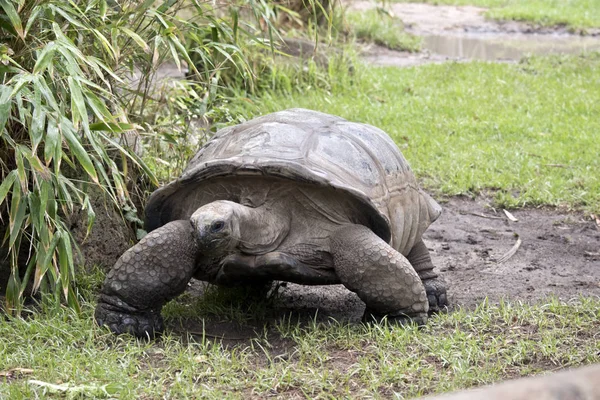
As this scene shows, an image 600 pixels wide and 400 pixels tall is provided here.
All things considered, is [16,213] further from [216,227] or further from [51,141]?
[216,227]

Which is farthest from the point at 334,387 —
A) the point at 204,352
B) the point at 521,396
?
the point at 521,396

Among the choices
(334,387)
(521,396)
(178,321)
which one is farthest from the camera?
(178,321)

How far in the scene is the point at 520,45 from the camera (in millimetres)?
11969

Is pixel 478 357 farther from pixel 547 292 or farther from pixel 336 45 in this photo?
pixel 336 45

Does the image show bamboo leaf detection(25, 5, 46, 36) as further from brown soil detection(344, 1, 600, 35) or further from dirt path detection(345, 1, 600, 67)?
brown soil detection(344, 1, 600, 35)

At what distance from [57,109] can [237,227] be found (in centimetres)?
80

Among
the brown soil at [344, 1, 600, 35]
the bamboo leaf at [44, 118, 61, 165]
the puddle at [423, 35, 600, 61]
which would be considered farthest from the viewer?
the brown soil at [344, 1, 600, 35]

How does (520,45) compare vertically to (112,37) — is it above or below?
below

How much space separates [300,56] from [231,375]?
223 inches

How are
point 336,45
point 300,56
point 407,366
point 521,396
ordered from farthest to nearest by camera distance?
1. point 336,45
2. point 300,56
3. point 407,366
4. point 521,396

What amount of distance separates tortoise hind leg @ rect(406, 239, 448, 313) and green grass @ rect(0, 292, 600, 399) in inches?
11.4

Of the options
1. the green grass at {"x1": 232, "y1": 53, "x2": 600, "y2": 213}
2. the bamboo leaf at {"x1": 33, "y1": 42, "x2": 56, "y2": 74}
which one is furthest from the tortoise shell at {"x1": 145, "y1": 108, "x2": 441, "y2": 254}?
the green grass at {"x1": 232, "y1": 53, "x2": 600, "y2": 213}

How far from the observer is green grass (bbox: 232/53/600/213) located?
5992mm

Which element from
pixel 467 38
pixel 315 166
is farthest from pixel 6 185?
pixel 467 38
